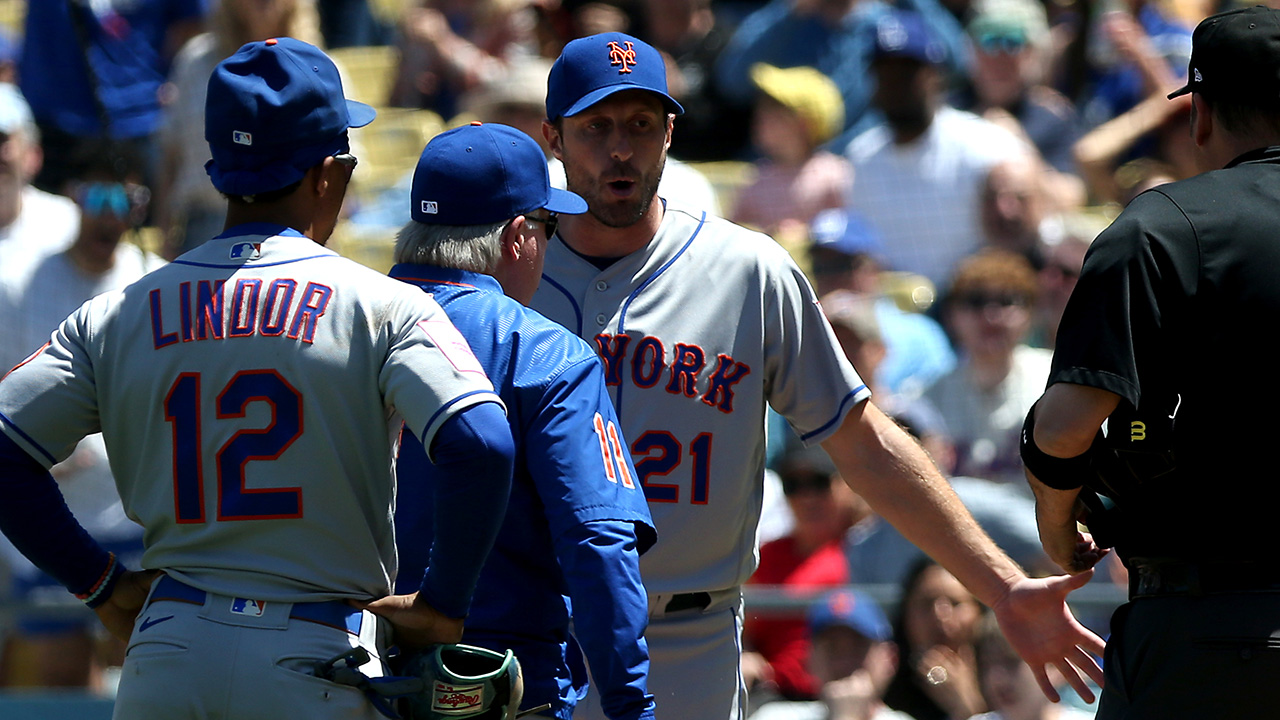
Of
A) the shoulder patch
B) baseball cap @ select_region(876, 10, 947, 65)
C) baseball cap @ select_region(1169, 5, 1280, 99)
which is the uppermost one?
baseball cap @ select_region(1169, 5, 1280, 99)

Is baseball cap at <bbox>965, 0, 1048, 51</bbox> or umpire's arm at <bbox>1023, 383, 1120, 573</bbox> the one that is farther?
baseball cap at <bbox>965, 0, 1048, 51</bbox>

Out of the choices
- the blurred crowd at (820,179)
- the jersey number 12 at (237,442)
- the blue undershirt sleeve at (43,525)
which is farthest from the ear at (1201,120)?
the blurred crowd at (820,179)

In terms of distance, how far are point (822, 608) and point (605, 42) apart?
2.50 meters

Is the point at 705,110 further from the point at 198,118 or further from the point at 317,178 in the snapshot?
the point at 317,178

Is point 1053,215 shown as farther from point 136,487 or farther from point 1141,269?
point 136,487

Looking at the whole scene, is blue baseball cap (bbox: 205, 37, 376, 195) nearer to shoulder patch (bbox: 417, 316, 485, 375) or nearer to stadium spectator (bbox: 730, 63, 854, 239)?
shoulder patch (bbox: 417, 316, 485, 375)

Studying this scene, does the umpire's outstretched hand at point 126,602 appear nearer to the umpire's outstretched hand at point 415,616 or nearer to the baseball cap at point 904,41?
the umpire's outstretched hand at point 415,616

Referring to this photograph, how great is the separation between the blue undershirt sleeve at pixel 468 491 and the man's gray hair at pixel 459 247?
18.4 inches

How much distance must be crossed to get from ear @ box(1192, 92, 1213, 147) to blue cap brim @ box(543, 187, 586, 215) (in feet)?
3.77

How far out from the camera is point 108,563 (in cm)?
266

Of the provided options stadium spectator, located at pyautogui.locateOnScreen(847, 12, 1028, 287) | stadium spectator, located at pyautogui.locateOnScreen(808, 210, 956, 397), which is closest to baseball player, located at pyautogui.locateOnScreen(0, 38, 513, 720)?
stadium spectator, located at pyautogui.locateOnScreen(808, 210, 956, 397)

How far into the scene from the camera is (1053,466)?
106 inches

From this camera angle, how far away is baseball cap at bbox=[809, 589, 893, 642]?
5.19 m

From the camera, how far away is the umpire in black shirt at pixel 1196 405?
252 centimetres
